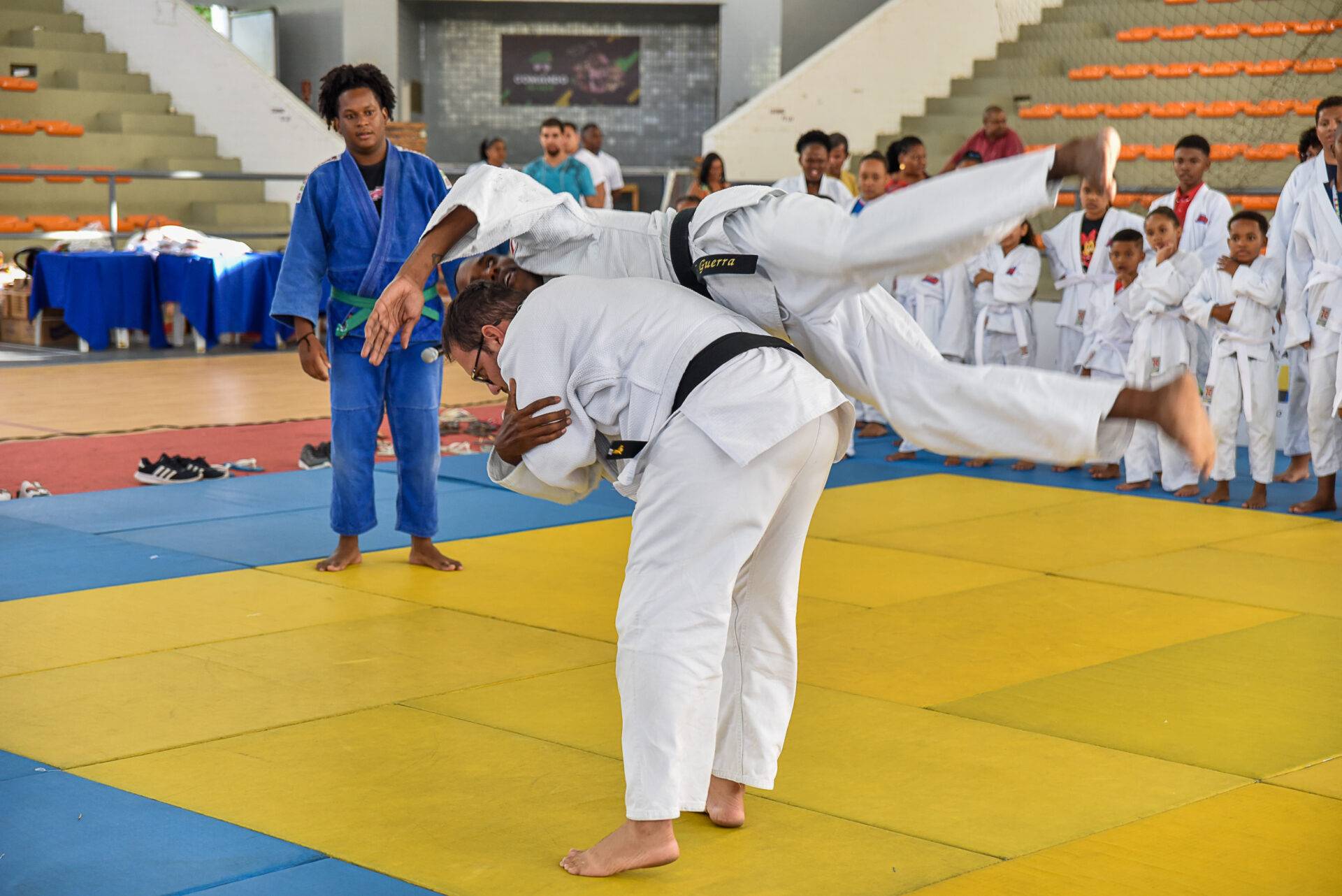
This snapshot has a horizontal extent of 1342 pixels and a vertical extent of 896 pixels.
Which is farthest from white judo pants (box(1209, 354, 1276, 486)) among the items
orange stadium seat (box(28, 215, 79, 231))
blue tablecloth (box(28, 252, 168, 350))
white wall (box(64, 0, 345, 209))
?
white wall (box(64, 0, 345, 209))

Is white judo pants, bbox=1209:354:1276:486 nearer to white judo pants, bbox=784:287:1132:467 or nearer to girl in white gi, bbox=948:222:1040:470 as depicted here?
girl in white gi, bbox=948:222:1040:470

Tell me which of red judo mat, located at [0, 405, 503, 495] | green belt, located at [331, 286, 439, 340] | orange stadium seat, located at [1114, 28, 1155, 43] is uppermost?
orange stadium seat, located at [1114, 28, 1155, 43]

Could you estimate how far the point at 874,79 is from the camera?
16.1 m

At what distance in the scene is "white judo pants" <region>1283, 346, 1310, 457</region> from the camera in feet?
23.1

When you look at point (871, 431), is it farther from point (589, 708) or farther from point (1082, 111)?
point (1082, 111)

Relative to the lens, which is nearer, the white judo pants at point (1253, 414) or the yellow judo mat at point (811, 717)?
the yellow judo mat at point (811, 717)

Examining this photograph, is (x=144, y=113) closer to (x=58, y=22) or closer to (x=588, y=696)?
(x=58, y=22)

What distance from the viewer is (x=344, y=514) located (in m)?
5.15

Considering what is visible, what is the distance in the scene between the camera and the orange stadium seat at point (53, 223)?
42.5ft

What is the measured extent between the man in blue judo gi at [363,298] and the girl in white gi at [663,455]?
2.30m

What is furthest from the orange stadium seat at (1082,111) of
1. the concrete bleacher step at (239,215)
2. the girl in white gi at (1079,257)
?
the concrete bleacher step at (239,215)

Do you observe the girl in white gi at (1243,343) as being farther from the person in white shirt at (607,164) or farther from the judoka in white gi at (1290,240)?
A: the person in white shirt at (607,164)

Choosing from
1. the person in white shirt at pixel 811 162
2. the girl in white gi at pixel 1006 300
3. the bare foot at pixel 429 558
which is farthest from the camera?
the person in white shirt at pixel 811 162

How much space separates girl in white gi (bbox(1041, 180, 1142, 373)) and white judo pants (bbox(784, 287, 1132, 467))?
5.55 m
